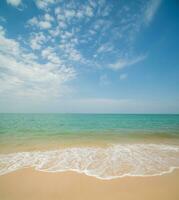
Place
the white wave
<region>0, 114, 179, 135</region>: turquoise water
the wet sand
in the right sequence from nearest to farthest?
the wet sand → the white wave → <region>0, 114, 179, 135</region>: turquoise water

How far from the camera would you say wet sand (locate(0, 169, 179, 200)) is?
3.43 m

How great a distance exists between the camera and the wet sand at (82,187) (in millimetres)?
3434

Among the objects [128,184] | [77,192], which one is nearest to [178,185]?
[128,184]

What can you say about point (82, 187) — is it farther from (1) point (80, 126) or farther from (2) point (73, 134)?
(1) point (80, 126)

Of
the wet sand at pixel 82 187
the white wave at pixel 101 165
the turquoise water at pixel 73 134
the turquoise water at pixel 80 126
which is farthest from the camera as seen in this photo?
the turquoise water at pixel 80 126

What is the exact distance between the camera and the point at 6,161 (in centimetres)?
605

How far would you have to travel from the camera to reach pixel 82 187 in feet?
12.5

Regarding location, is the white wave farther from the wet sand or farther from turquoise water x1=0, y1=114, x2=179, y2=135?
turquoise water x1=0, y1=114, x2=179, y2=135

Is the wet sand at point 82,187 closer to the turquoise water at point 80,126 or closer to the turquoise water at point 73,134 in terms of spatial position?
the turquoise water at point 73,134

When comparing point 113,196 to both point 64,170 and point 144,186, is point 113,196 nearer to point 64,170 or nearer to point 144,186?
point 144,186

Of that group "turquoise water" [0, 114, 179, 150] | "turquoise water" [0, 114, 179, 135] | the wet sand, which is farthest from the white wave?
"turquoise water" [0, 114, 179, 135]

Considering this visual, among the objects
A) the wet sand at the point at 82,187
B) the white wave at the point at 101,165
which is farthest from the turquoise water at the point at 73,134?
the wet sand at the point at 82,187

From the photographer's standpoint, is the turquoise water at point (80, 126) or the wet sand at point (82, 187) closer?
the wet sand at point (82, 187)

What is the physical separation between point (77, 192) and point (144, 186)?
208 centimetres
